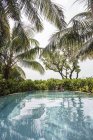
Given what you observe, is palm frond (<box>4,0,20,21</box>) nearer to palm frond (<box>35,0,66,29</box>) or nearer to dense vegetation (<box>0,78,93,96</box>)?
palm frond (<box>35,0,66,29</box>)

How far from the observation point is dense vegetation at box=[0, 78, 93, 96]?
68.0 feet

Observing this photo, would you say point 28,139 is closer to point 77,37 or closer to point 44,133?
point 44,133

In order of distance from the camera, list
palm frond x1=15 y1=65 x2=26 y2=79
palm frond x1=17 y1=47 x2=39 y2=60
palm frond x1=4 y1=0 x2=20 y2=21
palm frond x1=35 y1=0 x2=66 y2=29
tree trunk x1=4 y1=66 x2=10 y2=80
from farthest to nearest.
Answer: palm frond x1=15 y1=65 x2=26 y2=79, tree trunk x1=4 y1=66 x2=10 y2=80, palm frond x1=17 y1=47 x2=39 y2=60, palm frond x1=35 y1=0 x2=66 y2=29, palm frond x1=4 y1=0 x2=20 y2=21

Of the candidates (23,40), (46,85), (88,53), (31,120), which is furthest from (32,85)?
(31,120)

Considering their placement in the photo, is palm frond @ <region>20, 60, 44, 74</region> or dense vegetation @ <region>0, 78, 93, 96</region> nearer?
dense vegetation @ <region>0, 78, 93, 96</region>

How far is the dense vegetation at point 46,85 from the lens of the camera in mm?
20734

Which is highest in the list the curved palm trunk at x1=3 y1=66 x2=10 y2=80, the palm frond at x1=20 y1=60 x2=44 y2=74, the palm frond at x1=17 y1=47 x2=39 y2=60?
the palm frond at x1=17 y1=47 x2=39 y2=60

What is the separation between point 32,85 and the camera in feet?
76.9

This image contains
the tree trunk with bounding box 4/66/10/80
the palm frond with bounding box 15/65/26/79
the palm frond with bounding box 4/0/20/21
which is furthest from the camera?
the palm frond with bounding box 15/65/26/79

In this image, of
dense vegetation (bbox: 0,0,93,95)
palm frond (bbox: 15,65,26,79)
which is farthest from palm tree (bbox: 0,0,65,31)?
palm frond (bbox: 15,65,26,79)

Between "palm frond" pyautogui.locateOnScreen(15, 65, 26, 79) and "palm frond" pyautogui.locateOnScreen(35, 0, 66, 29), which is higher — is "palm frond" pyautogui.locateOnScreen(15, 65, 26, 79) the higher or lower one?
the lower one

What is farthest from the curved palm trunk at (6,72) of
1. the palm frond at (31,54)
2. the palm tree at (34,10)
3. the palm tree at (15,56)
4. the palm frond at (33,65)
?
the palm tree at (34,10)

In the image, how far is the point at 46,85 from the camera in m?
23.7

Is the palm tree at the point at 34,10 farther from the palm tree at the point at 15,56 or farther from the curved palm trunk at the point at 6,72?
the curved palm trunk at the point at 6,72
